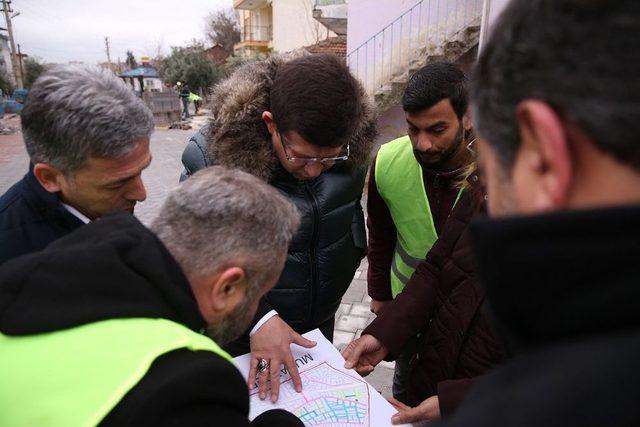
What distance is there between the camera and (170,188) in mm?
8445

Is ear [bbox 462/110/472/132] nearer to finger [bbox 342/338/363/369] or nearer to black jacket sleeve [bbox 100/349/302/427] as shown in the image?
finger [bbox 342/338/363/369]

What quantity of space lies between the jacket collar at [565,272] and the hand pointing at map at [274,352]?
1.10 metres

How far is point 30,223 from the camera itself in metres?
1.36

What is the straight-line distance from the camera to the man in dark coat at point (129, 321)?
0.77 metres

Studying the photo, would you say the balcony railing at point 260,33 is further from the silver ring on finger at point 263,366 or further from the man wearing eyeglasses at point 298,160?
the silver ring on finger at point 263,366

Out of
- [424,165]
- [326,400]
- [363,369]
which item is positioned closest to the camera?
[326,400]

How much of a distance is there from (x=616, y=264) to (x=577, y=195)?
0.30 feet

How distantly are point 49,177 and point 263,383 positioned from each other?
928mm

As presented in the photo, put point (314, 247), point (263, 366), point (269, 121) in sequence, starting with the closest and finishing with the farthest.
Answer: point (263, 366) → point (269, 121) → point (314, 247)

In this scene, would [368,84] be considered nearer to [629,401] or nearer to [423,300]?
[423,300]

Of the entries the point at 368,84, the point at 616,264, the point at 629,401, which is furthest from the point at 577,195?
the point at 368,84

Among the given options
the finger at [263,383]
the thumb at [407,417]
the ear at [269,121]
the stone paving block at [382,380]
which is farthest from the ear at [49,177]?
the stone paving block at [382,380]

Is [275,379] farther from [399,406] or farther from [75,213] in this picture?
[75,213]

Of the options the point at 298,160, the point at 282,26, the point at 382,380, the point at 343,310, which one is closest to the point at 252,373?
the point at 298,160
